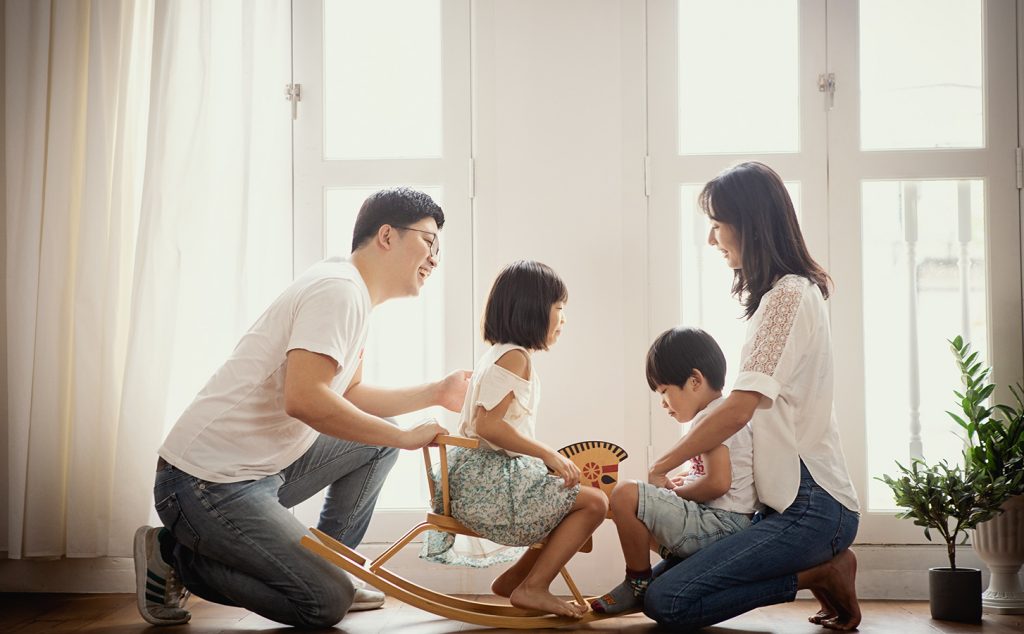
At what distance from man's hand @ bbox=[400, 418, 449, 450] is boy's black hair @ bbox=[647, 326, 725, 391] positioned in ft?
1.99

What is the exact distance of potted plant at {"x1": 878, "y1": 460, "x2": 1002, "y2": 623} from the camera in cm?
242

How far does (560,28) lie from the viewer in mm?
2883

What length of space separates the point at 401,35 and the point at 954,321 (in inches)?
77.9

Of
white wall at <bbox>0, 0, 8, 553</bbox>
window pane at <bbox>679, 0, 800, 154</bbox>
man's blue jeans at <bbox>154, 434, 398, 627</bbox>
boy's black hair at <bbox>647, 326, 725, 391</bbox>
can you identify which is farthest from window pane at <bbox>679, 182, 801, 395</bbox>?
white wall at <bbox>0, 0, 8, 553</bbox>

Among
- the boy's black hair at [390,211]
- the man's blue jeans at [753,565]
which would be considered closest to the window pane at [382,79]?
the boy's black hair at [390,211]

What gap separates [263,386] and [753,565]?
1.27 metres

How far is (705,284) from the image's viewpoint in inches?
113

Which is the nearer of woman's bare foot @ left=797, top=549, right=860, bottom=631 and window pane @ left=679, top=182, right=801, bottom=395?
woman's bare foot @ left=797, top=549, right=860, bottom=631

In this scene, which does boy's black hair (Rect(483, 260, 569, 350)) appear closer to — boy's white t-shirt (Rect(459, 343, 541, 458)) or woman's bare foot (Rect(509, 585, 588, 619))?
boy's white t-shirt (Rect(459, 343, 541, 458))

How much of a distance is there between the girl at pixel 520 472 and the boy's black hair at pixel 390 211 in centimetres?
31

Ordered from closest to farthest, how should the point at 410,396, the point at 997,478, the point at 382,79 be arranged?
the point at 997,478
the point at 410,396
the point at 382,79

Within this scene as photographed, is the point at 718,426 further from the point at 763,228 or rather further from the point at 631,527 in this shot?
the point at 763,228

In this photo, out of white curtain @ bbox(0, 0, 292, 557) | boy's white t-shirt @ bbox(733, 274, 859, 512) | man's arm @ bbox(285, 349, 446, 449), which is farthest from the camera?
white curtain @ bbox(0, 0, 292, 557)

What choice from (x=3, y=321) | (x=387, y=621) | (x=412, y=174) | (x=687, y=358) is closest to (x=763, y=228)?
(x=687, y=358)
